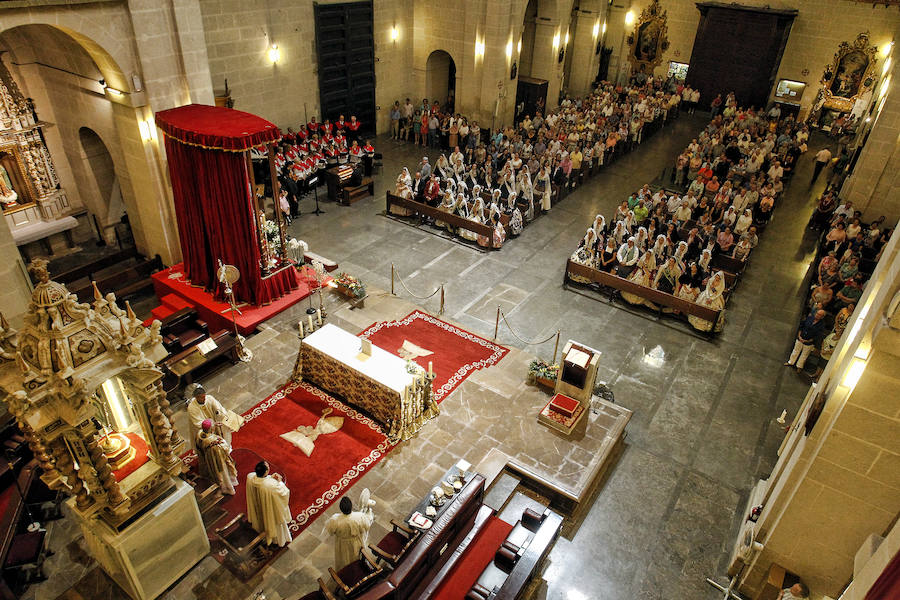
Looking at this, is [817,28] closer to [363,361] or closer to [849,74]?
[849,74]

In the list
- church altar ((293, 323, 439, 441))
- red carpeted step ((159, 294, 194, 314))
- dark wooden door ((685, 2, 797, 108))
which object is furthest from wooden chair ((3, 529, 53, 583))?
dark wooden door ((685, 2, 797, 108))

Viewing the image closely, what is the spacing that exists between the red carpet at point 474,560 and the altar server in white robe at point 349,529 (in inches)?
43.8

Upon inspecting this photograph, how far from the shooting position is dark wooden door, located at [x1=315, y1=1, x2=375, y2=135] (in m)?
17.8

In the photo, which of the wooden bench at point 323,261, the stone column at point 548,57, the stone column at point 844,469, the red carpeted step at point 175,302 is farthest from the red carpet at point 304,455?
the stone column at point 548,57

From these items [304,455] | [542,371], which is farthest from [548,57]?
[304,455]

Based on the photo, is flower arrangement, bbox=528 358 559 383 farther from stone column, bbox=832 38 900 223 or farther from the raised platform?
stone column, bbox=832 38 900 223

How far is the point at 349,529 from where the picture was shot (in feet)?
21.1

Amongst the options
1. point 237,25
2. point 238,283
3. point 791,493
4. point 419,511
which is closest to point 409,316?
point 238,283

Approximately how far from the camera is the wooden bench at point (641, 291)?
1162 cm

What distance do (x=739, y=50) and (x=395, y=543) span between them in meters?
24.8

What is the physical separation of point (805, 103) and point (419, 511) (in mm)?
25118

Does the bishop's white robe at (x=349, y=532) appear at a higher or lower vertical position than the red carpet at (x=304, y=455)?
higher

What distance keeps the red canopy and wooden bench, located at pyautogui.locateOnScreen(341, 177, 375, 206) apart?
5609mm

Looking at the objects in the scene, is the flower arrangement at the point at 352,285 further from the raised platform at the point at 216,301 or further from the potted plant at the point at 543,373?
the potted plant at the point at 543,373
